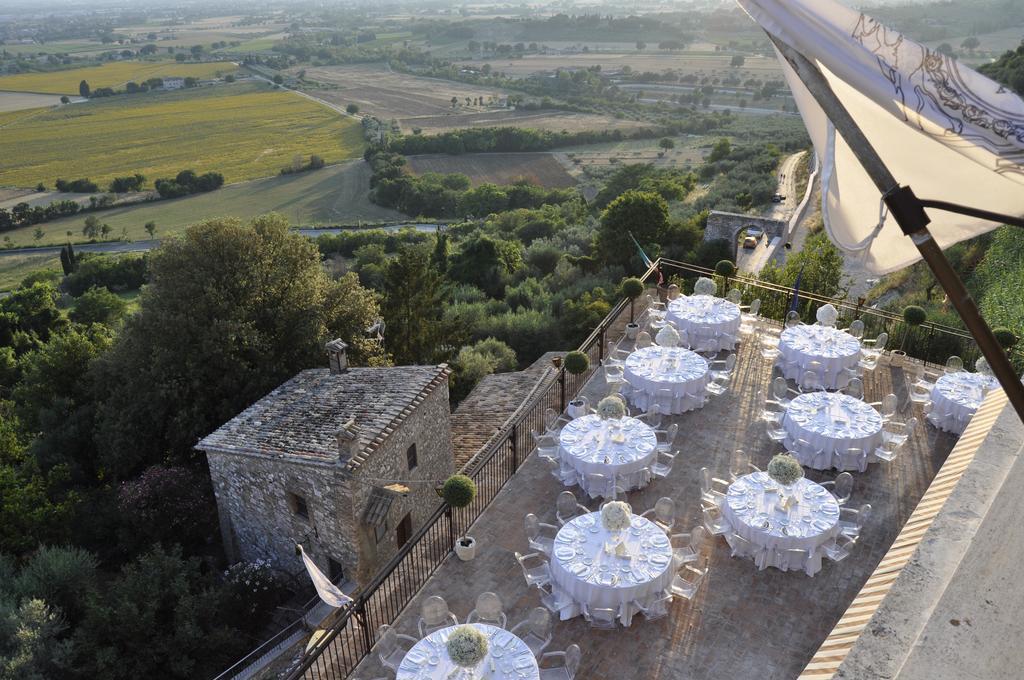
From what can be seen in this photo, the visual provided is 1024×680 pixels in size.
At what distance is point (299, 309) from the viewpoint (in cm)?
2000

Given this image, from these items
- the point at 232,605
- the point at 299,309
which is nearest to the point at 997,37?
the point at 299,309

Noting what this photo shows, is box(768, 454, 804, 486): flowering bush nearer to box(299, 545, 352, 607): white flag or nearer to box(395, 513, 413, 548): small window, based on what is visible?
box(299, 545, 352, 607): white flag

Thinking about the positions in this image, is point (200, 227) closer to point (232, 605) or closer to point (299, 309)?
point (299, 309)

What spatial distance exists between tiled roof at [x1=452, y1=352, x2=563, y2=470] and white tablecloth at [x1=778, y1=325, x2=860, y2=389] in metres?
6.68

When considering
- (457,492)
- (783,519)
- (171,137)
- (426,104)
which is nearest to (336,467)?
(457,492)

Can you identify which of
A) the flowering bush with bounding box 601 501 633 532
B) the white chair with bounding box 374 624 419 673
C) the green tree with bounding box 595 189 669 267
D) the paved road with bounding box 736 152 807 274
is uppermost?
the flowering bush with bounding box 601 501 633 532

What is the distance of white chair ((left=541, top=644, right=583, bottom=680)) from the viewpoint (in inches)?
320

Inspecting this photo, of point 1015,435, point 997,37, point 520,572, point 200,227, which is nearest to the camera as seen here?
point 1015,435

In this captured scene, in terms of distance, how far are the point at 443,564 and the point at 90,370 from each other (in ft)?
50.9

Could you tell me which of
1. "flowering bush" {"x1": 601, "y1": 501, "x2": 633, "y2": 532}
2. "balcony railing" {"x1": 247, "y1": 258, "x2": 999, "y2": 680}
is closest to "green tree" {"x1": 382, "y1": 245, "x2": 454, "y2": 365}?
"balcony railing" {"x1": 247, "y1": 258, "x2": 999, "y2": 680}

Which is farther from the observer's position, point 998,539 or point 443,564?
point 443,564

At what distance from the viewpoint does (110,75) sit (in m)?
149

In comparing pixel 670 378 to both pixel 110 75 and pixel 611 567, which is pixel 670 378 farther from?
pixel 110 75

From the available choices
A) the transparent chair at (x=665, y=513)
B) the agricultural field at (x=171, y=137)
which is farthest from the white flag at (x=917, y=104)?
the agricultural field at (x=171, y=137)
